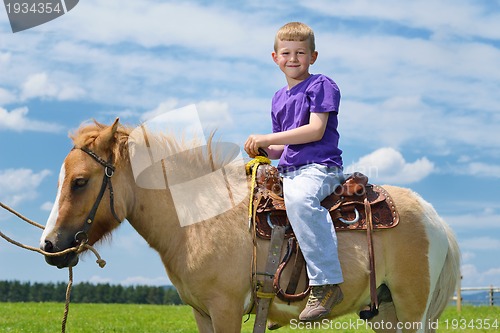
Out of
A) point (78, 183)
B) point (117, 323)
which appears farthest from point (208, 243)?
point (117, 323)

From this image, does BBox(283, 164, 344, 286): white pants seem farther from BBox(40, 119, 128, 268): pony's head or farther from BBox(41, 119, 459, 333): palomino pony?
BBox(40, 119, 128, 268): pony's head

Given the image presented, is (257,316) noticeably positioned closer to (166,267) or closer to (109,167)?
(166,267)

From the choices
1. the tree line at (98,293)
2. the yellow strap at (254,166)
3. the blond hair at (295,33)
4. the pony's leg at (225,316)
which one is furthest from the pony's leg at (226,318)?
the tree line at (98,293)

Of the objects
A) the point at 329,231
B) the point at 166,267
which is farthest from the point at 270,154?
the point at 166,267

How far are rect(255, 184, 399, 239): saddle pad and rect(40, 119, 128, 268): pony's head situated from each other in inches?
50.2

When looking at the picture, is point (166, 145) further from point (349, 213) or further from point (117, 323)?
point (117, 323)

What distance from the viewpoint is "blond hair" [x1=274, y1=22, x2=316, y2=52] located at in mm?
5500

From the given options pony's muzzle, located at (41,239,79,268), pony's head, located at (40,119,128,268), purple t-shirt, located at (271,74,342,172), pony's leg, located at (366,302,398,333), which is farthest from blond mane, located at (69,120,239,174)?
pony's leg, located at (366,302,398,333)

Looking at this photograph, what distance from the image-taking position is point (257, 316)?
5121 mm

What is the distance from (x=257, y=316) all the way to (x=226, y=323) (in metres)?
0.38

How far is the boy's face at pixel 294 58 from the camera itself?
550 cm

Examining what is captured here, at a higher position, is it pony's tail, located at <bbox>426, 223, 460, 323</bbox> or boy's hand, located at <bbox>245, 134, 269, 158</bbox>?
boy's hand, located at <bbox>245, 134, 269, 158</bbox>

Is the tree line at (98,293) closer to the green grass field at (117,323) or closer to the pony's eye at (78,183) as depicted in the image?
the green grass field at (117,323)

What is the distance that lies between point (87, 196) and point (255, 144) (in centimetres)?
160
